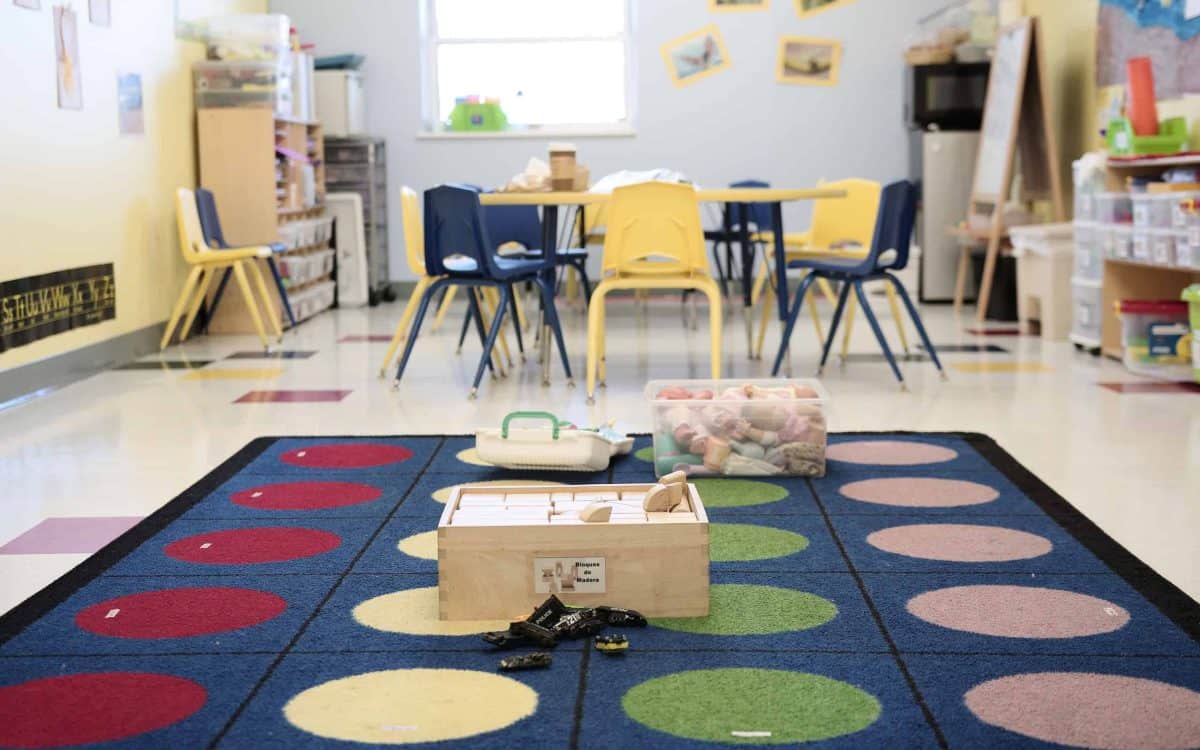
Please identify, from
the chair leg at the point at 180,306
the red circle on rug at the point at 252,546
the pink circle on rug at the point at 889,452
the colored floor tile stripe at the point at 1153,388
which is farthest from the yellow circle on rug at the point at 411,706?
the chair leg at the point at 180,306

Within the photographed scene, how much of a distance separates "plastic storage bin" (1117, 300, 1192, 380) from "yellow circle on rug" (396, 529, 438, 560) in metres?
3.26

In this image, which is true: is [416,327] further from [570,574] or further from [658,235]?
[570,574]

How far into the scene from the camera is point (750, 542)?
117 inches

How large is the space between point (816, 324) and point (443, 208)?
6.40 ft

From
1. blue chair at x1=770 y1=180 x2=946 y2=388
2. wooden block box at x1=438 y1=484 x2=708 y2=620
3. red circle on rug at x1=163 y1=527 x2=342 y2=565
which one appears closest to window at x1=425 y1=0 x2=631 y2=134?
blue chair at x1=770 y1=180 x2=946 y2=388

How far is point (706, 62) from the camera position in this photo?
910cm

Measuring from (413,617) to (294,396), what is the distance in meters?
2.74

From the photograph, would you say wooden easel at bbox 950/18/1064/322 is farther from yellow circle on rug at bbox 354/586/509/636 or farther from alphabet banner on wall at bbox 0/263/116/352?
yellow circle on rug at bbox 354/586/509/636

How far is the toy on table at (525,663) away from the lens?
7.25 feet

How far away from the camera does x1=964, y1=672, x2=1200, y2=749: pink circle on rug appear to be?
6.34 ft

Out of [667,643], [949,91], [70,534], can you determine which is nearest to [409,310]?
[70,534]

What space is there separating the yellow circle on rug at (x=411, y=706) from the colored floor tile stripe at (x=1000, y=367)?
3.81m

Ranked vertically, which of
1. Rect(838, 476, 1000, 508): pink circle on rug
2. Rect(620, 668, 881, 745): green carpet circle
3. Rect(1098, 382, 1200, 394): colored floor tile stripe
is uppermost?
Rect(1098, 382, 1200, 394): colored floor tile stripe

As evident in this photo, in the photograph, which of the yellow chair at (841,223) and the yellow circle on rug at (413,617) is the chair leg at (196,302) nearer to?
the yellow chair at (841,223)
